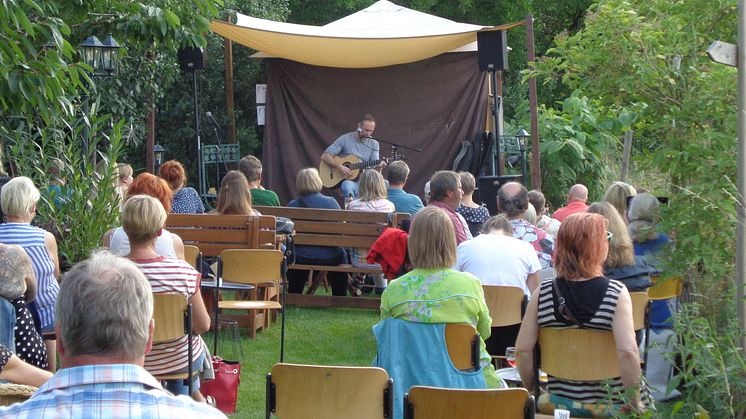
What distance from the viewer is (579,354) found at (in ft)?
13.6

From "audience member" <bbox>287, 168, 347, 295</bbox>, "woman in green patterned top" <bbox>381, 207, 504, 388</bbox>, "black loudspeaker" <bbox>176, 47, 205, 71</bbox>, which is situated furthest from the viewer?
"black loudspeaker" <bbox>176, 47, 205, 71</bbox>

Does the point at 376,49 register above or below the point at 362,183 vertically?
above

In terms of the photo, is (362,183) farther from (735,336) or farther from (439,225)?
(735,336)

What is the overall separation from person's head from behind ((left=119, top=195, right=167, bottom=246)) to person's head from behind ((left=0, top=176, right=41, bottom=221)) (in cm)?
117

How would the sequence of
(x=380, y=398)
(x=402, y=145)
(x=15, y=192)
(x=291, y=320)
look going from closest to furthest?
(x=380, y=398) < (x=15, y=192) < (x=291, y=320) < (x=402, y=145)

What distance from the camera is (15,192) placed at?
5852mm

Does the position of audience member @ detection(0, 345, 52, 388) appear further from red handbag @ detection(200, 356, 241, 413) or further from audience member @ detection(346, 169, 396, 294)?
audience member @ detection(346, 169, 396, 294)

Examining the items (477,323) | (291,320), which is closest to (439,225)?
(477,323)

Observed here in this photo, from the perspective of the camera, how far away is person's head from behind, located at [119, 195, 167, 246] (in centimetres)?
490

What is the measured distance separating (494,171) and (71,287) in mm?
10904

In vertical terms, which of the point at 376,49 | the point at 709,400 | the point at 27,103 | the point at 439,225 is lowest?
the point at 709,400

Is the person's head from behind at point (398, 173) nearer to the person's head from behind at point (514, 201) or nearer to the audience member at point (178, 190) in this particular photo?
the audience member at point (178, 190)

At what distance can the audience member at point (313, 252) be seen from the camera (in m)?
9.30

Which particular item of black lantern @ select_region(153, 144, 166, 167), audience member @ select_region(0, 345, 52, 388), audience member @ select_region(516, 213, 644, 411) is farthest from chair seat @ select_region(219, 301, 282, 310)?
black lantern @ select_region(153, 144, 166, 167)
